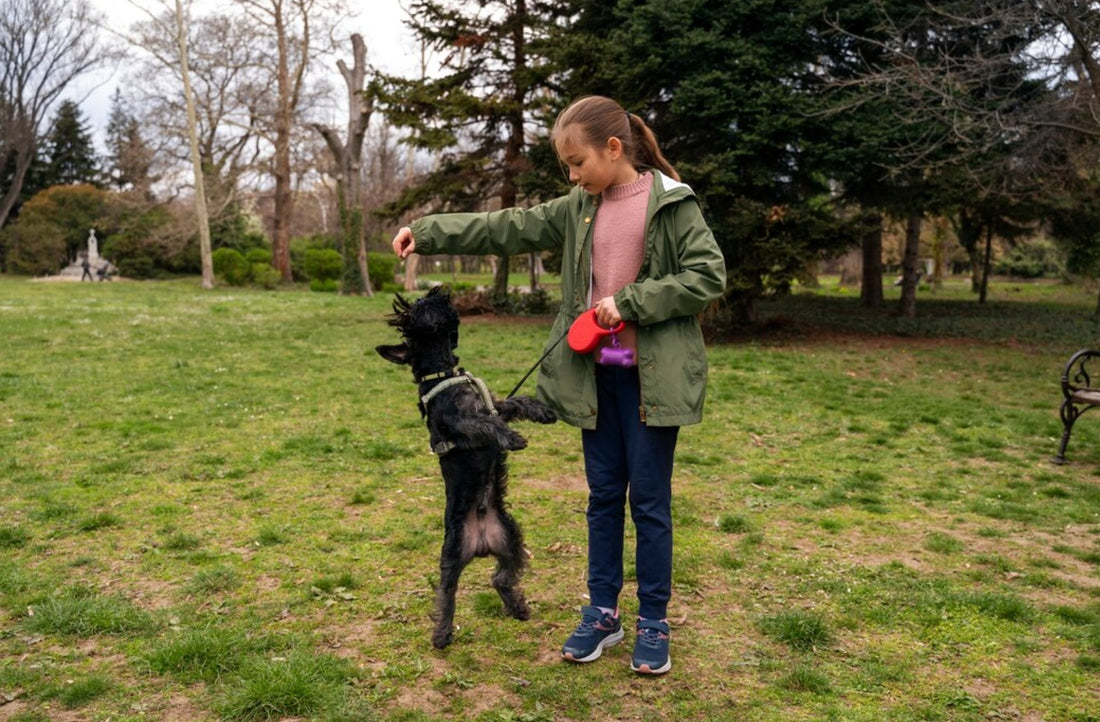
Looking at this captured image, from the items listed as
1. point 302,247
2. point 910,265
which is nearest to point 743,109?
point 910,265

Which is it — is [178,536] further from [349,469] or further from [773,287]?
[773,287]

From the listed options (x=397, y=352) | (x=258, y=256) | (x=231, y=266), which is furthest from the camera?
(x=258, y=256)

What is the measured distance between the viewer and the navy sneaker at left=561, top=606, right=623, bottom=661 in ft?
10.9

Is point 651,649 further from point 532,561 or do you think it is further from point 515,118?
point 515,118

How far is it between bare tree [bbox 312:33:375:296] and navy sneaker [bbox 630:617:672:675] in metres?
23.3

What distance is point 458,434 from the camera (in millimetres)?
3240

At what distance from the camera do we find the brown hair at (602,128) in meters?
3.08

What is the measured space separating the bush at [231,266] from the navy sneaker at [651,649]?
3078cm

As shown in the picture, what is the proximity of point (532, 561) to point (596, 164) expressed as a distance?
2.28 metres

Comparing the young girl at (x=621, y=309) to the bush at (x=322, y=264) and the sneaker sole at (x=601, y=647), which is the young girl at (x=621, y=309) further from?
the bush at (x=322, y=264)

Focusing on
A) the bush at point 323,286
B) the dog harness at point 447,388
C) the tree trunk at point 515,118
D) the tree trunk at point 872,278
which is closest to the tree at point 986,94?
the tree trunk at point 872,278

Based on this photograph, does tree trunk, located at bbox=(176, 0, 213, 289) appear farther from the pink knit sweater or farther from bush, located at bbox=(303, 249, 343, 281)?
the pink knit sweater

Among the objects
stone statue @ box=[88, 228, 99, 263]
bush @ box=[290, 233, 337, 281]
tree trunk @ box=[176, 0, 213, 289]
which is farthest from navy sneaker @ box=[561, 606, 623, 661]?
stone statue @ box=[88, 228, 99, 263]

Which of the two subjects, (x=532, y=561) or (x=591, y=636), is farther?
(x=532, y=561)
